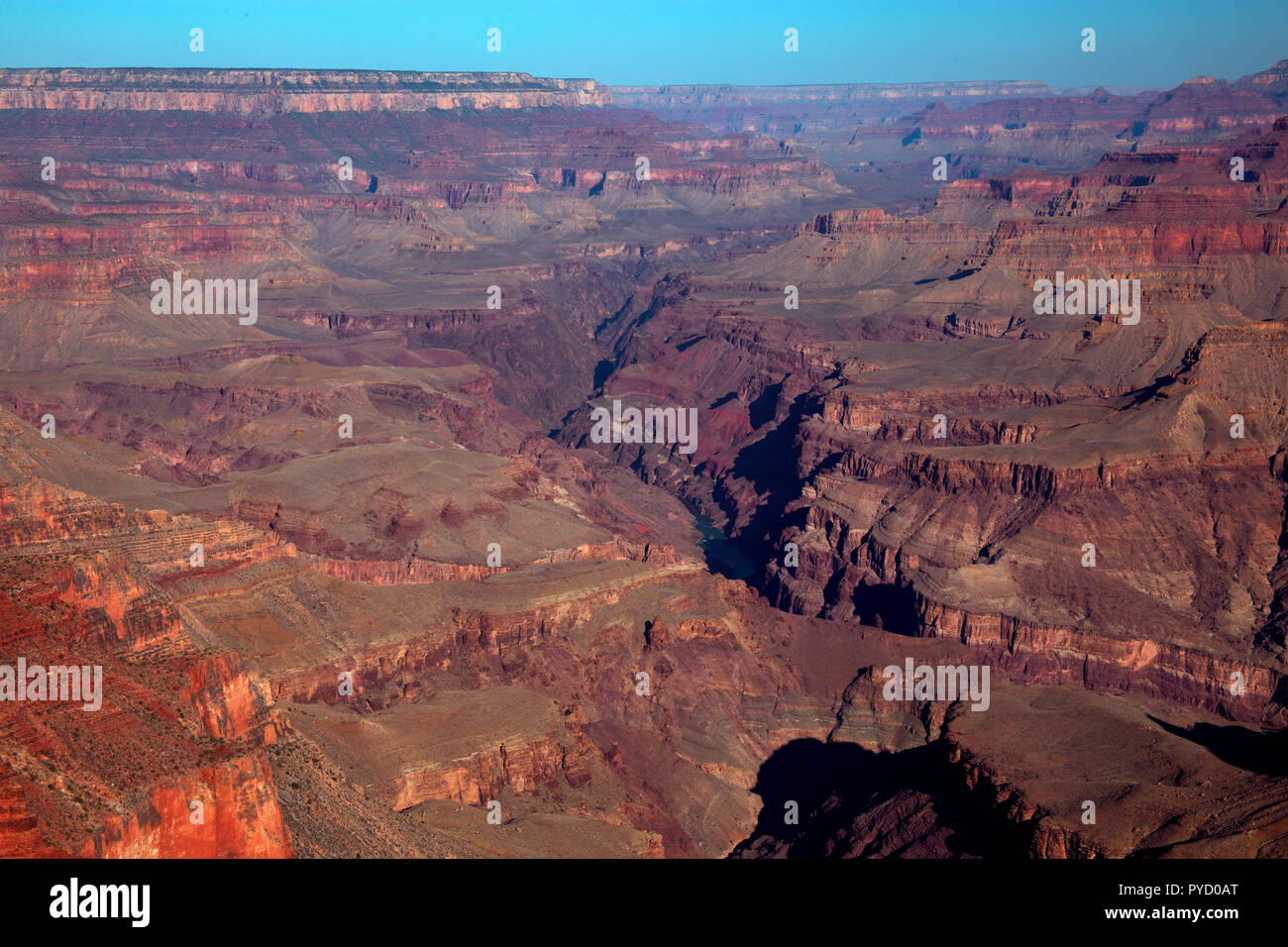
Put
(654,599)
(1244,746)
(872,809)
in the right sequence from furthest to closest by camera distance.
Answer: (654,599) → (1244,746) → (872,809)

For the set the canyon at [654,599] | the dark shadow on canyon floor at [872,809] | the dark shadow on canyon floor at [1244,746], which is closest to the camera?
the canyon at [654,599]

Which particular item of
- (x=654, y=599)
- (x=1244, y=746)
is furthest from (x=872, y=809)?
(x=654, y=599)

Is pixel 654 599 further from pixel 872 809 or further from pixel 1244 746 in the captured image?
pixel 1244 746

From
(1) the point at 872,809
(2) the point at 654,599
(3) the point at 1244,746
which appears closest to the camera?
(1) the point at 872,809

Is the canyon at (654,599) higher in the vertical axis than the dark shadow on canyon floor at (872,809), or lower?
higher

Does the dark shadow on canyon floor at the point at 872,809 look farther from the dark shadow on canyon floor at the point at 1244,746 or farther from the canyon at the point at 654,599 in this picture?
the dark shadow on canyon floor at the point at 1244,746

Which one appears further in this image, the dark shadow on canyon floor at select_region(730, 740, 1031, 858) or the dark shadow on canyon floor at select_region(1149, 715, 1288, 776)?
the dark shadow on canyon floor at select_region(1149, 715, 1288, 776)

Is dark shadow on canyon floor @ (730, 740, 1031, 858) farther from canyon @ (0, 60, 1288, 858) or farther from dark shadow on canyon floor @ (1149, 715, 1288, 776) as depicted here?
dark shadow on canyon floor @ (1149, 715, 1288, 776)

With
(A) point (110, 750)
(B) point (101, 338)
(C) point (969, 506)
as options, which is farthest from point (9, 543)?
(B) point (101, 338)

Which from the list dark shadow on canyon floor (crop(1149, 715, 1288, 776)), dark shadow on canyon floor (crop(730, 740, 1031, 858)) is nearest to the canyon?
dark shadow on canyon floor (crop(730, 740, 1031, 858))

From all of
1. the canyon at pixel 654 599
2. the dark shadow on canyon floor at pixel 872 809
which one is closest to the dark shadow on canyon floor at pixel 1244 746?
the canyon at pixel 654 599

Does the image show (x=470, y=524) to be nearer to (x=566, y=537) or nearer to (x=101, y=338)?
(x=566, y=537)
